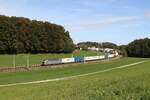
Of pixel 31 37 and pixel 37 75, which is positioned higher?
pixel 31 37

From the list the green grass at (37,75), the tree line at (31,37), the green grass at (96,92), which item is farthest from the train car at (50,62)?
the green grass at (96,92)

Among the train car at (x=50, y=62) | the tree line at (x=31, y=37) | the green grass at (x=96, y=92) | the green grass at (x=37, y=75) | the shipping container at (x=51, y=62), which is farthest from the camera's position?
the tree line at (x=31, y=37)

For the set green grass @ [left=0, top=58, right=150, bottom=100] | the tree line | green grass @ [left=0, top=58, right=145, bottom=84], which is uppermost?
the tree line

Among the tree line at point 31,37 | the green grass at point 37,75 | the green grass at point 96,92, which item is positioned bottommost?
the green grass at point 37,75

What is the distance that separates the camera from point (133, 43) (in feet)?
493

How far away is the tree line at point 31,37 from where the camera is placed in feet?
276

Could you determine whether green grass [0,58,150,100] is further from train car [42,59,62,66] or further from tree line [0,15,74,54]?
tree line [0,15,74,54]

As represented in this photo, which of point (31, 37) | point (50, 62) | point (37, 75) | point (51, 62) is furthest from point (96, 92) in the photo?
point (31, 37)

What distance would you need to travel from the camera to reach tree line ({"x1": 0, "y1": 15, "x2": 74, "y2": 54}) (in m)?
84.2

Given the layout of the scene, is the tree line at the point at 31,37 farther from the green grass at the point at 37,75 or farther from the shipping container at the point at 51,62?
the green grass at the point at 37,75

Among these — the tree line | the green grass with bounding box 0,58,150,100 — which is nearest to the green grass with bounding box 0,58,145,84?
the green grass with bounding box 0,58,150,100

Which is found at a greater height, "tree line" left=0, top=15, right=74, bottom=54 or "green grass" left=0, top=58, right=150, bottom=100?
"tree line" left=0, top=15, right=74, bottom=54

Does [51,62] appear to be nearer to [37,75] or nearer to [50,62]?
[50,62]

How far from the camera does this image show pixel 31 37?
3661 inches
